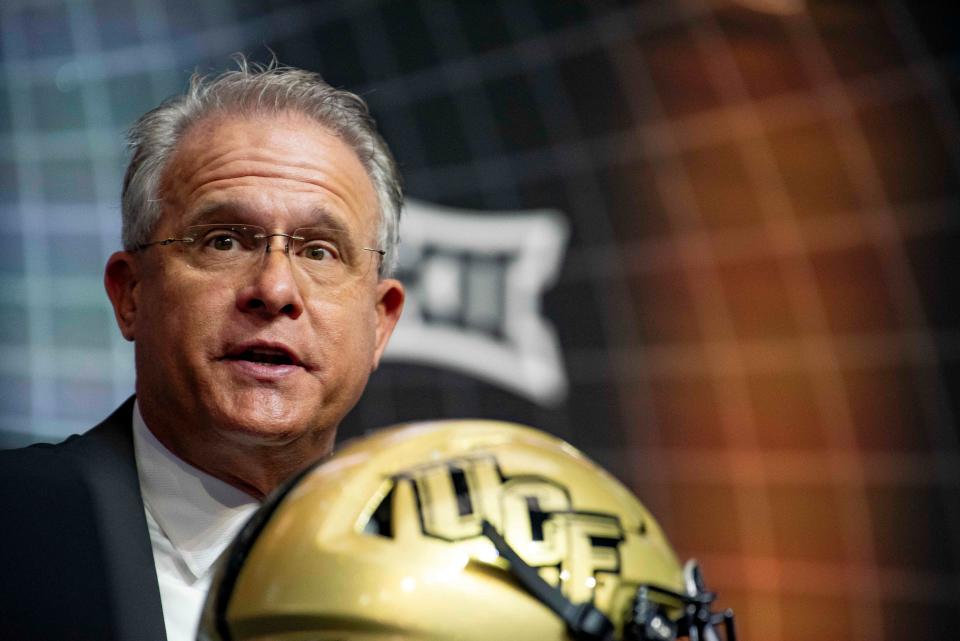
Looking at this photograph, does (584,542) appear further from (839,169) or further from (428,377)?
(428,377)

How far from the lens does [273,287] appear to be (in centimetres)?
102

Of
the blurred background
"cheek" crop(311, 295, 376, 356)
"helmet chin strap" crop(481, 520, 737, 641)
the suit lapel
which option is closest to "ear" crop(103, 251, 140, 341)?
the suit lapel

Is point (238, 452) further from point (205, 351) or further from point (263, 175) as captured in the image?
A: point (263, 175)

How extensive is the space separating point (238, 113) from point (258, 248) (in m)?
0.17

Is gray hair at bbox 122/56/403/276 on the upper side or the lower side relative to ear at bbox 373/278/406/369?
upper

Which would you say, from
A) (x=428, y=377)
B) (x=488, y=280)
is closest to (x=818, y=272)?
(x=488, y=280)

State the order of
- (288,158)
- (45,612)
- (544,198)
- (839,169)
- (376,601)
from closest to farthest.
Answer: (376,601) → (45,612) → (288,158) → (839,169) → (544,198)

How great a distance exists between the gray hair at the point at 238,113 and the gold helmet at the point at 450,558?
490mm

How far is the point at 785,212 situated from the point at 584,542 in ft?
4.79

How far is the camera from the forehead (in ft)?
3.50

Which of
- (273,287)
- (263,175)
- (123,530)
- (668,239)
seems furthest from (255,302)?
(668,239)

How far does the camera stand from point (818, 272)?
1.99 m

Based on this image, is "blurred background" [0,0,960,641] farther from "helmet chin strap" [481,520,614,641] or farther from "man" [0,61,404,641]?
"helmet chin strap" [481,520,614,641]

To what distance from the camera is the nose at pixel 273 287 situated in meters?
1.02
